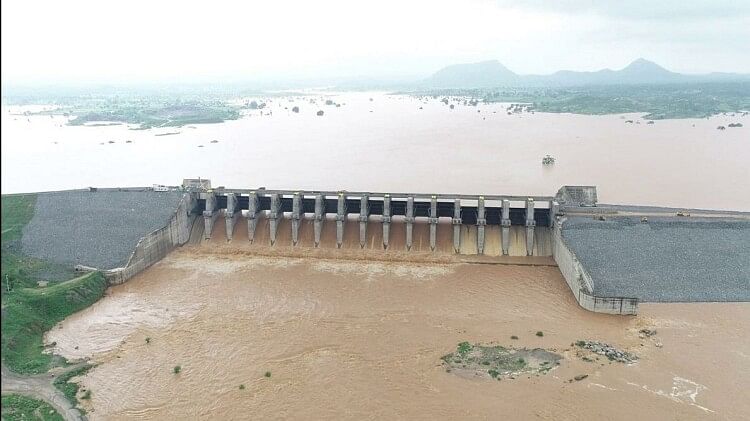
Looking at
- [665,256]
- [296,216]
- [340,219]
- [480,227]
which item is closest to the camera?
[665,256]

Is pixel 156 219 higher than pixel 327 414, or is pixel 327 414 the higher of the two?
pixel 156 219

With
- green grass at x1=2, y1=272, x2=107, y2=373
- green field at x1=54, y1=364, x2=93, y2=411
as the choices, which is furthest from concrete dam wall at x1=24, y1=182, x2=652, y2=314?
green field at x1=54, y1=364, x2=93, y2=411

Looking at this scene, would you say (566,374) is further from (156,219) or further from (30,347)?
(156,219)

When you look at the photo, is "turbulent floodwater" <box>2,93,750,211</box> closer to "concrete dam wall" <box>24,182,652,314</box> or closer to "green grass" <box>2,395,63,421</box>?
"concrete dam wall" <box>24,182,652,314</box>

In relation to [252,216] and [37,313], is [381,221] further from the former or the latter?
[37,313]

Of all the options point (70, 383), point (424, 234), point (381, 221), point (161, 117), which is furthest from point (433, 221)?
point (161, 117)

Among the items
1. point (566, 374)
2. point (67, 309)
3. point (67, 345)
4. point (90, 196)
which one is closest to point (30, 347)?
point (67, 345)
